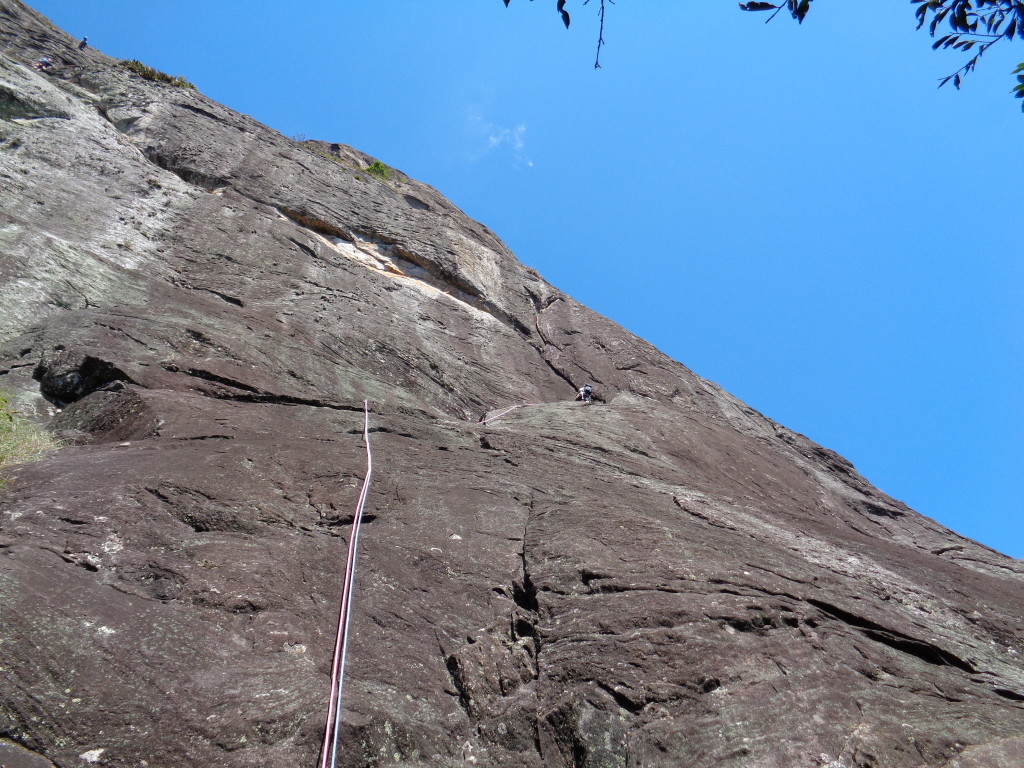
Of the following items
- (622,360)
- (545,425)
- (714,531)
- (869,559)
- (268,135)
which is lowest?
(714,531)

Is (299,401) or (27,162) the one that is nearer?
(299,401)

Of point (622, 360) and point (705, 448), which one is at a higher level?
point (622, 360)

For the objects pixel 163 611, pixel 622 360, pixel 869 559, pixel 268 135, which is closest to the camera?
pixel 163 611

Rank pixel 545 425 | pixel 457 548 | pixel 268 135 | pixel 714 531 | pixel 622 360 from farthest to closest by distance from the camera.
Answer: pixel 268 135
pixel 622 360
pixel 545 425
pixel 714 531
pixel 457 548

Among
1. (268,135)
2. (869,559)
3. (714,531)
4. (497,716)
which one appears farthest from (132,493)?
(268,135)

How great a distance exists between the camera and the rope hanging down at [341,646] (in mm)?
4211

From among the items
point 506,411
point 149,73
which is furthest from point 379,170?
point 506,411

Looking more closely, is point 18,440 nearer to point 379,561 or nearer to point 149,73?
point 379,561

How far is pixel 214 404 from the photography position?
341 inches

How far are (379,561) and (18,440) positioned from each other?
13.0ft

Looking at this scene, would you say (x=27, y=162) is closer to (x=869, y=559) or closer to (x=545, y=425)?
(x=545, y=425)

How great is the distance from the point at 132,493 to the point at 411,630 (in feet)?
8.80

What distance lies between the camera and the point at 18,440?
695cm

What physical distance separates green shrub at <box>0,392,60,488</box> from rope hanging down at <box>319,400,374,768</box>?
2.99 metres
